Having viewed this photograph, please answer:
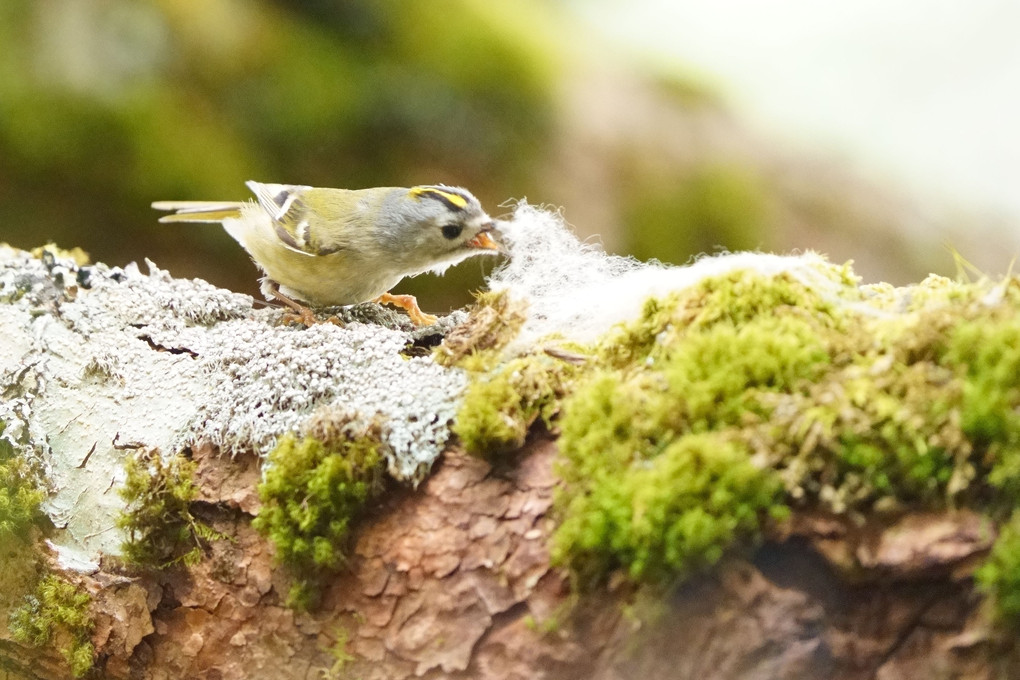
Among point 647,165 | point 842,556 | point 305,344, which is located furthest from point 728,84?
point 842,556

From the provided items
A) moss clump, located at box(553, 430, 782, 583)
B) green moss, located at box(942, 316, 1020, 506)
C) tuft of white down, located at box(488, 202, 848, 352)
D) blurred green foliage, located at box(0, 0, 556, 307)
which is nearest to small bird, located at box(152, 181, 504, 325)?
tuft of white down, located at box(488, 202, 848, 352)

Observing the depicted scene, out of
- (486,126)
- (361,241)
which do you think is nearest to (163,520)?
(361,241)

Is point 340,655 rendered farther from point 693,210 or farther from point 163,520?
point 693,210

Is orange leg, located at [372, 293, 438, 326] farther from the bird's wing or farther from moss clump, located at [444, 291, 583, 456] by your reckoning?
moss clump, located at [444, 291, 583, 456]

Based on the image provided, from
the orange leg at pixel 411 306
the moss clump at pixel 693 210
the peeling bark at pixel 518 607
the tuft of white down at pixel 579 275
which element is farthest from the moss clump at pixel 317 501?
the moss clump at pixel 693 210

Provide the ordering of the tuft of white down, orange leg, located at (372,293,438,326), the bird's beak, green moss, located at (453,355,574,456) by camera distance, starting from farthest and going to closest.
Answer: orange leg, located at (372,293,438,326) < the bird's beak < the tuft of white down < green moss, located at (453,355,574,456)

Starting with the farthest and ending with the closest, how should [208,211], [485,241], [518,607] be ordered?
1. [208,211]
2. [485,241]
3. [518,607]
